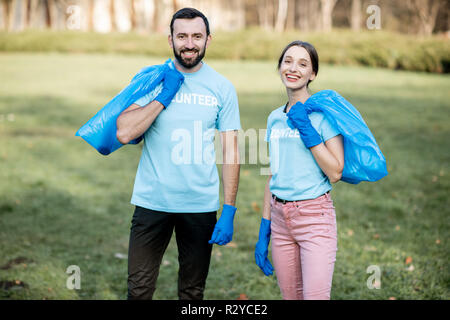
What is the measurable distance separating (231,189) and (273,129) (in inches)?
18.0

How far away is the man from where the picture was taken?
2.83 meters

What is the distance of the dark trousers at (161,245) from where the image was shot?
9.45ft

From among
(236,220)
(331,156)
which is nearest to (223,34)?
(236,220)

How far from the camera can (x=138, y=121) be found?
2.74 m

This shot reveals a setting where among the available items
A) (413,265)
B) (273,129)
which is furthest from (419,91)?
(273,129)

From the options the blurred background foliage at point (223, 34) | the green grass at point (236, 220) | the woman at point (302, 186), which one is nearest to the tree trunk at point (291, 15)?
the blurred background foliage at point (223, 34)

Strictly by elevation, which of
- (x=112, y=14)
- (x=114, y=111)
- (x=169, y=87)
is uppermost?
(x=112, y=14)

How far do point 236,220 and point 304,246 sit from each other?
3.59 metres

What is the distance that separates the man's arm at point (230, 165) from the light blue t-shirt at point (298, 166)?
0.28m

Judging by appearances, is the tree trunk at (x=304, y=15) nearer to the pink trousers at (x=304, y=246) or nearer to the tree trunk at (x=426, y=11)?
the tree trunk at (x=426, y=11)

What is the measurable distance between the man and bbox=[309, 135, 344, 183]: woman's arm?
57 cm

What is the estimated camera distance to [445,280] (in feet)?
14.5

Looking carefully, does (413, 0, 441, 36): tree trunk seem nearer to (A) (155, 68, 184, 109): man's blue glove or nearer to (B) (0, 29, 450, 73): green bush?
(B) (0, 29, 450, 73): green bush

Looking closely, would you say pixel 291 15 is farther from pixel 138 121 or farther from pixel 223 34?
pixel 138 121
